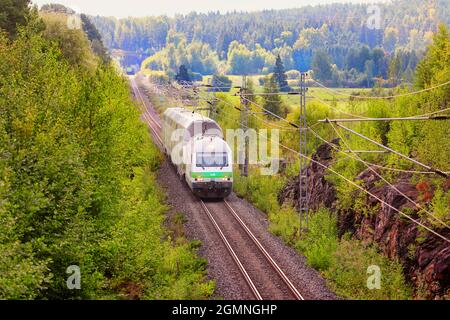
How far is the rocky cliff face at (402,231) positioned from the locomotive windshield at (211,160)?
6048 mm

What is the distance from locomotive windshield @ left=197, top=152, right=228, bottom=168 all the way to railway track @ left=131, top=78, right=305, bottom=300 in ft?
8.14

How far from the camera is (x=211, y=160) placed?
33250 millimetres

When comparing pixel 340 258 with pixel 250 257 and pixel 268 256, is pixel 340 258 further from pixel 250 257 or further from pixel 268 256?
pixel 250 257

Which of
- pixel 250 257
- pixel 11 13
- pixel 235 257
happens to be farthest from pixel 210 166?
pixel 11 13

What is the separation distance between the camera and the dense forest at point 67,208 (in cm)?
1497

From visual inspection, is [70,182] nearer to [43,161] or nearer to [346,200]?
[43,161]

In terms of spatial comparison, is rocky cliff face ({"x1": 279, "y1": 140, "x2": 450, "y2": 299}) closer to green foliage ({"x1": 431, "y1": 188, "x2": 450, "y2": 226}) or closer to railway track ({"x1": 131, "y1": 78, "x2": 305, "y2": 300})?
green foliage ({"x1": 431, "y1": 188, "x2": 450, "y2": 226})

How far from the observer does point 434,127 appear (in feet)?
77.3

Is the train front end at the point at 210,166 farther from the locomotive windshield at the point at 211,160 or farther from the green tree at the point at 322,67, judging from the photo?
the green tree at the point at 322,67

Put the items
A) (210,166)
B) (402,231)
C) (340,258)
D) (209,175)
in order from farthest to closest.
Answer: (210,166)
(209,175)
(340,258)
(402,231)

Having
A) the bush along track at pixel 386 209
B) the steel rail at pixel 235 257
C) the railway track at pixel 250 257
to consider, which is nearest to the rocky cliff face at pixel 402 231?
the bush along track at pixel 386 209

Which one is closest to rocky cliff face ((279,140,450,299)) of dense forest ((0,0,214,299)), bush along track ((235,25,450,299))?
bush along track ((235,25,450,299))

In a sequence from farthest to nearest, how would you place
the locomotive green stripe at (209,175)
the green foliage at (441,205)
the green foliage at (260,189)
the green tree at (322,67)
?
the green tree at (322,67) → the green foliage at (260,189) → the locomotive green stripe at (209,175) → the green foliage at (441,205)

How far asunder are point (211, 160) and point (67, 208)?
16434 millimetres
